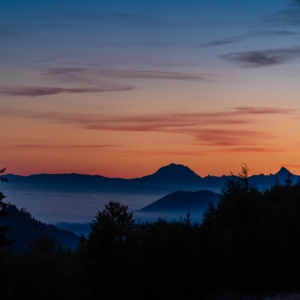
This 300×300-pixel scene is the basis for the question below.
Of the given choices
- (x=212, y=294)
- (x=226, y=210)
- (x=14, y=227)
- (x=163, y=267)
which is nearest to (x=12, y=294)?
(x=163, y=267)

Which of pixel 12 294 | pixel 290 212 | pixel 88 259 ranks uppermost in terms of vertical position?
pixel 290 212

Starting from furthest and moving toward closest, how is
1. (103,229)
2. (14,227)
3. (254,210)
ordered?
(14,227)
(254,210)
(103,229)

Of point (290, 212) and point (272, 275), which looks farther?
point (290, 212)

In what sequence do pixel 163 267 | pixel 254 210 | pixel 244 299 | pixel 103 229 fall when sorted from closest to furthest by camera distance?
pixel 244 299
pixel 103 229
pixel 163 267
pixel 254 210

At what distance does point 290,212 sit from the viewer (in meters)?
39.2

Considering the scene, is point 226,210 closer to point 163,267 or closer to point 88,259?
point 163,267

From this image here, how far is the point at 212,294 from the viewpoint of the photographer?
3584 cm

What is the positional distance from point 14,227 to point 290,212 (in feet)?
398

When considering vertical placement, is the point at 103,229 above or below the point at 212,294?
above

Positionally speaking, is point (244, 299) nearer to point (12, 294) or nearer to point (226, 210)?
point (226, 210)

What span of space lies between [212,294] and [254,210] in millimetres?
9122

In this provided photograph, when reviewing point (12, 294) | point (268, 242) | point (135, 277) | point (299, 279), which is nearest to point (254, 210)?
point (268, 242)

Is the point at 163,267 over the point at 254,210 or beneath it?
beneath

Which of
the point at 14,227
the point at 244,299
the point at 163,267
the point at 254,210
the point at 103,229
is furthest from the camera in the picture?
the point at 14,227
